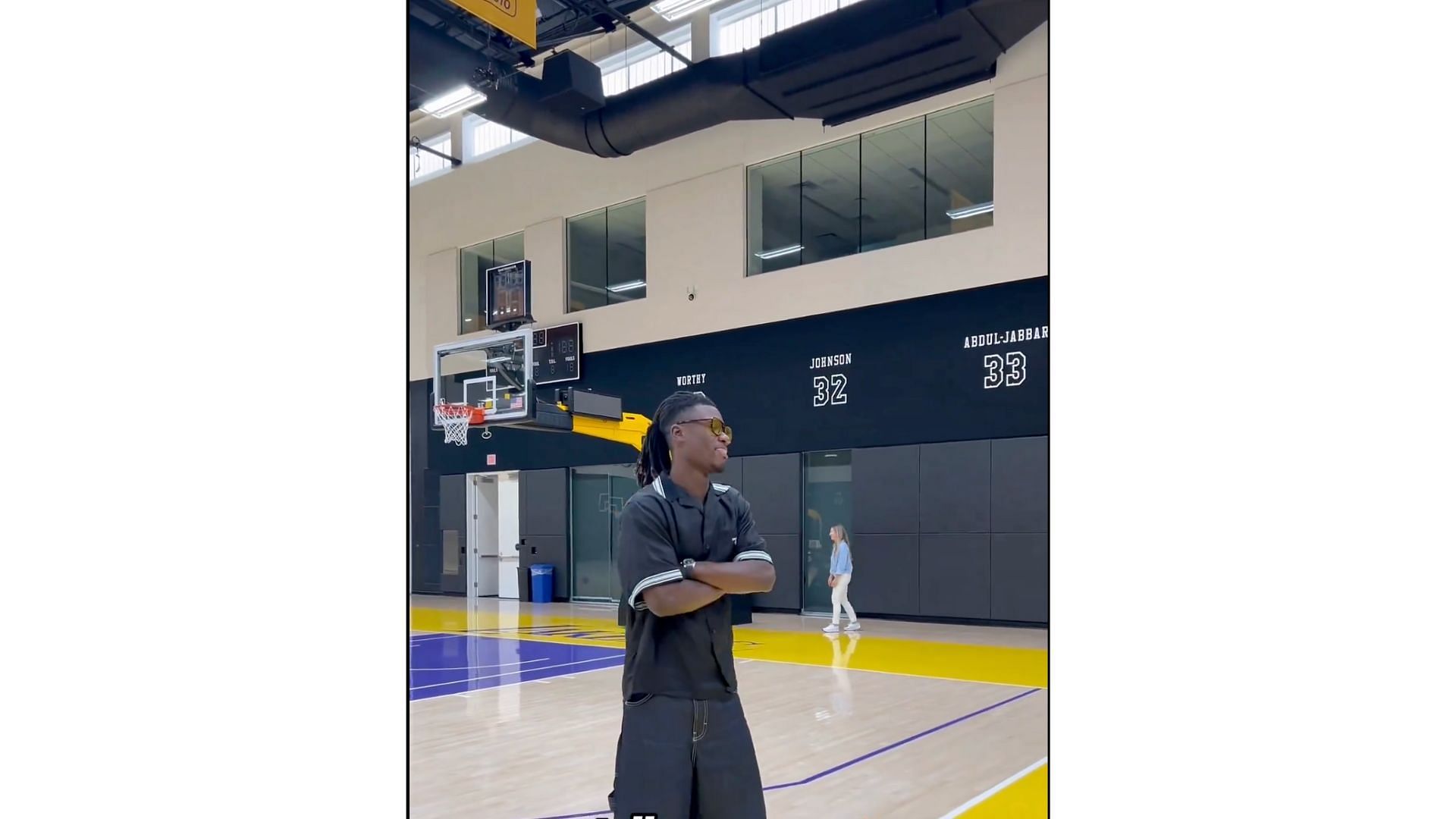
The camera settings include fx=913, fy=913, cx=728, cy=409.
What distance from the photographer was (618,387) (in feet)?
52.3

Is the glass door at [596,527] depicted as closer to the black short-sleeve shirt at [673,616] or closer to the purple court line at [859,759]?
the purple court line at [859,759]

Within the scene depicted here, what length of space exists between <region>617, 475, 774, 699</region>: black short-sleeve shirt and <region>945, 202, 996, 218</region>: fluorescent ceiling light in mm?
11519

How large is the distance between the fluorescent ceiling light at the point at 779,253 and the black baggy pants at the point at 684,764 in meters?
12.5

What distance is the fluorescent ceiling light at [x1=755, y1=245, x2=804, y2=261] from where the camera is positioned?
1462cm

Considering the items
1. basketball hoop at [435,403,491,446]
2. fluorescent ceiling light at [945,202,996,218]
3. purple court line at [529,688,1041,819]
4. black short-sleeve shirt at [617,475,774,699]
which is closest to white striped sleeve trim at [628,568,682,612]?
black short-sleeve shirt at [617,475,774,699]

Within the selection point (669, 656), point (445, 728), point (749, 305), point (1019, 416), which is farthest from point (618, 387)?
point (669, 656)

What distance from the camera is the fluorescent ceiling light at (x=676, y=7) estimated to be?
40.7 feet

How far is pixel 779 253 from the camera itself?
14.7m

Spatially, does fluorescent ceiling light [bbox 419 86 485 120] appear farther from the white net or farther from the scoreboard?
the white net

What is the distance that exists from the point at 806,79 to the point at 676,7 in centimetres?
203

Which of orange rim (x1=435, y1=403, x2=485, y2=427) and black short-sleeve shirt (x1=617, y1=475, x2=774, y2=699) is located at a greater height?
orange rim (x1=435, y1=403, x2=485, y2=427)

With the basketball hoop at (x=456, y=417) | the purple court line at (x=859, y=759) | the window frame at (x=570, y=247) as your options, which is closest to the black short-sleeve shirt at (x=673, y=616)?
the purple court line at (x=859, y=759)

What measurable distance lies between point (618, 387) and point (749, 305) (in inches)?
115
